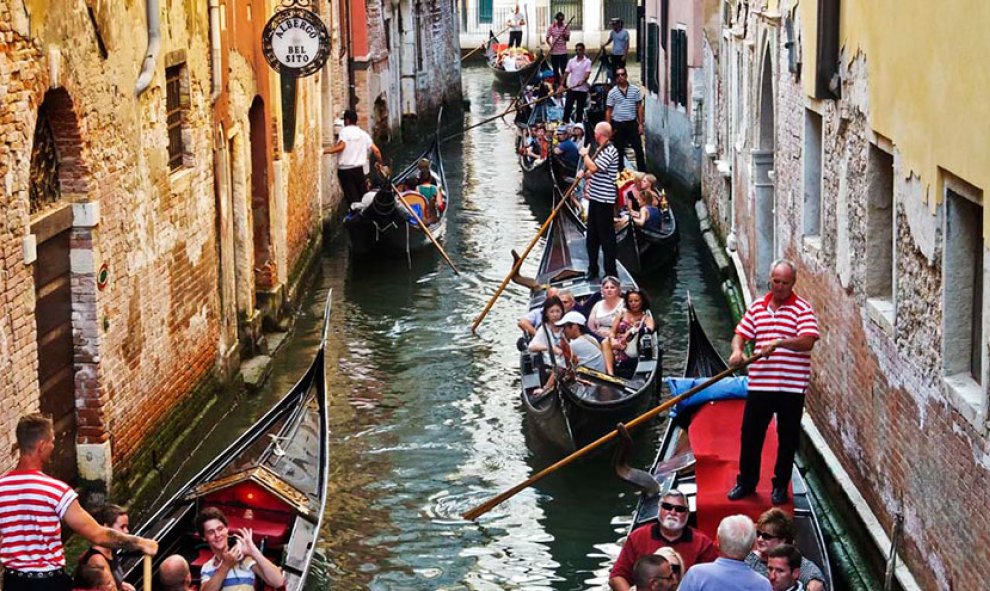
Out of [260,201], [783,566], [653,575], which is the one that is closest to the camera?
[653,575]

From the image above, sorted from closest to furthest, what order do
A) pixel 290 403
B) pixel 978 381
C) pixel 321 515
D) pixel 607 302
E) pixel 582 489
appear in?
pixel 978 381 < pixel 321 515 < pixel 290 403 < pixel 582 489 < pixel 607 302

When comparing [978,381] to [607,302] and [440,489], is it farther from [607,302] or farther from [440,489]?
[607,302]

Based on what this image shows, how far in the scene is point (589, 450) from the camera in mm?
5902

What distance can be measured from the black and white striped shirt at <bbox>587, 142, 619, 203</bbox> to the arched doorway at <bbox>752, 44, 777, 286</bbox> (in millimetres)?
→ 747

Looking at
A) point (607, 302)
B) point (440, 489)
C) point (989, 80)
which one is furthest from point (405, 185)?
point (989, 80)

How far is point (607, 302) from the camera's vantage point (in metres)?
7.77

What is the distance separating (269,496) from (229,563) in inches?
34.3

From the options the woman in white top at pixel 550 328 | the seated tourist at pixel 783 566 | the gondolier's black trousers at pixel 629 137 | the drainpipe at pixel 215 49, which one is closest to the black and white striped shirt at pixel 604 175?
the woman in white top at pixel 550 328

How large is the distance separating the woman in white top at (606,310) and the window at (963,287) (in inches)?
125

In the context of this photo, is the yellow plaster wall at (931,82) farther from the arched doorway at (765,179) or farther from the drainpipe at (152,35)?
the arched doorway at (765,179)

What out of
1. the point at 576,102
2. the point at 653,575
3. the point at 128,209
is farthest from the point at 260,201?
the point at 576,102

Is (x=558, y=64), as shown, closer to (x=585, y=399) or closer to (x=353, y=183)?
(x=353, y=183)

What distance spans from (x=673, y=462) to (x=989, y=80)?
7.19 feet

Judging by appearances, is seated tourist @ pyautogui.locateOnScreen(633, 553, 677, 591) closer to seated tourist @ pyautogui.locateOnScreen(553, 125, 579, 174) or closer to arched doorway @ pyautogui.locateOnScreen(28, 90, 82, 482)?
arched doorway @ pyautogui.locateOnScreen(28, 90, 82, 482)
